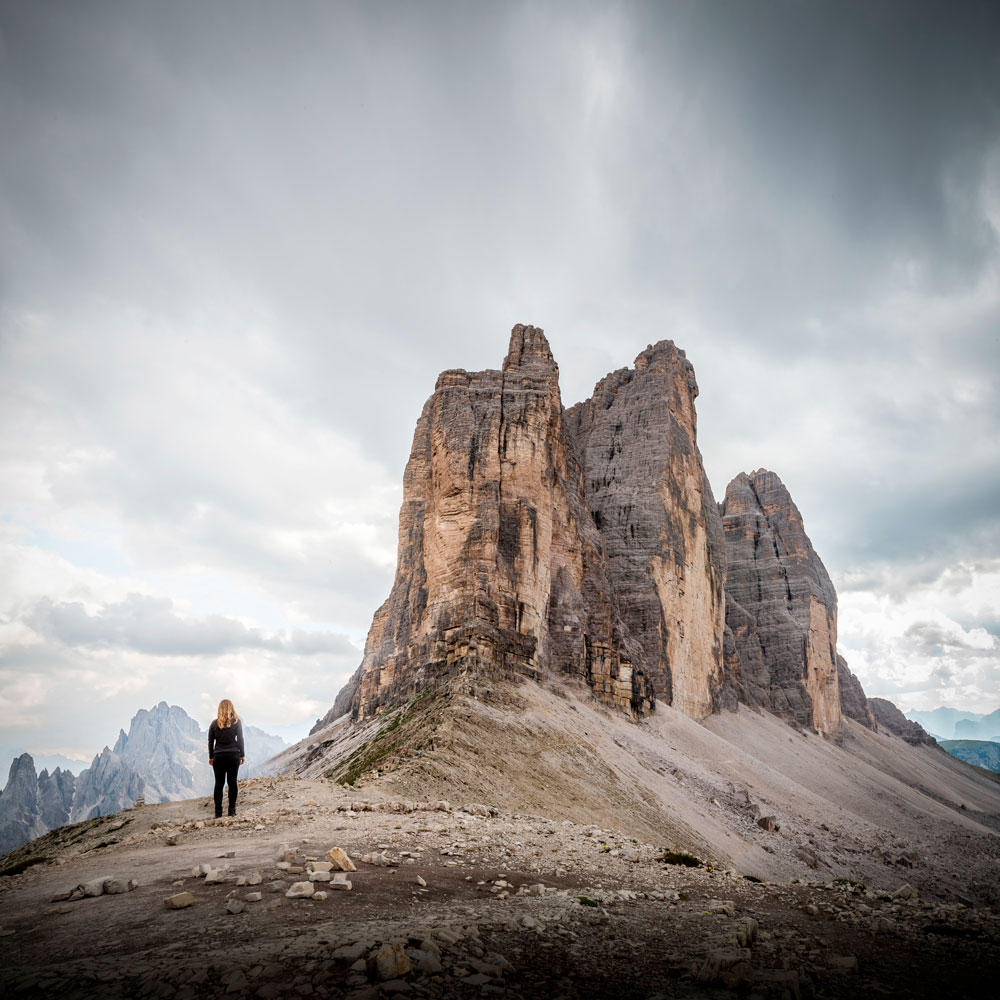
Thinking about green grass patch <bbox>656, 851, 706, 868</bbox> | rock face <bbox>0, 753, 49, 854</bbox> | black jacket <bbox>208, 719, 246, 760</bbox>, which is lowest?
rock face <bbox>0, 753, 49, 854</bbox>

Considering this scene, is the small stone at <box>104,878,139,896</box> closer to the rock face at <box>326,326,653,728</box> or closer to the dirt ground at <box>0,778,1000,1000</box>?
the dirt ground at <box>0,778,1000,1000</box>

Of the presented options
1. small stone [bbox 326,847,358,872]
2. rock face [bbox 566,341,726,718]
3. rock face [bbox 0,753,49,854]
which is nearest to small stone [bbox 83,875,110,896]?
small stone [bbox 326,847,358,872]

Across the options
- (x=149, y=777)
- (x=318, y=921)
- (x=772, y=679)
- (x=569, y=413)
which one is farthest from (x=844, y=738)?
(x=149, y=777)

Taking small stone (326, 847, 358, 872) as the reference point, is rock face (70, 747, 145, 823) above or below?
below

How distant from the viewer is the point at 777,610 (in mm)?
102188

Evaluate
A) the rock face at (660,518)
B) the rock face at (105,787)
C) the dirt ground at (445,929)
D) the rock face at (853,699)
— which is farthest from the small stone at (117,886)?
the rock face at (105,787)

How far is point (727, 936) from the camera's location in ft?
23.2

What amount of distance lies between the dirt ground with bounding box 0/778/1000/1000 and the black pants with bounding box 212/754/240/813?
1.45 metres

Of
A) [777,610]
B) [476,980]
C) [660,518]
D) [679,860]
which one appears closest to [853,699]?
[777,610]

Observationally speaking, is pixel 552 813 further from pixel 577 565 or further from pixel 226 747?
pixel 577 565

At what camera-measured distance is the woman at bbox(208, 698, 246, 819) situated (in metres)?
13.7

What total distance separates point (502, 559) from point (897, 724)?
135 m

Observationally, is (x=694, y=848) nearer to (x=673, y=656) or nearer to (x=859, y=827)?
(x=859, y=827)

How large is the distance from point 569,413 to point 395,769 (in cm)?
7182
